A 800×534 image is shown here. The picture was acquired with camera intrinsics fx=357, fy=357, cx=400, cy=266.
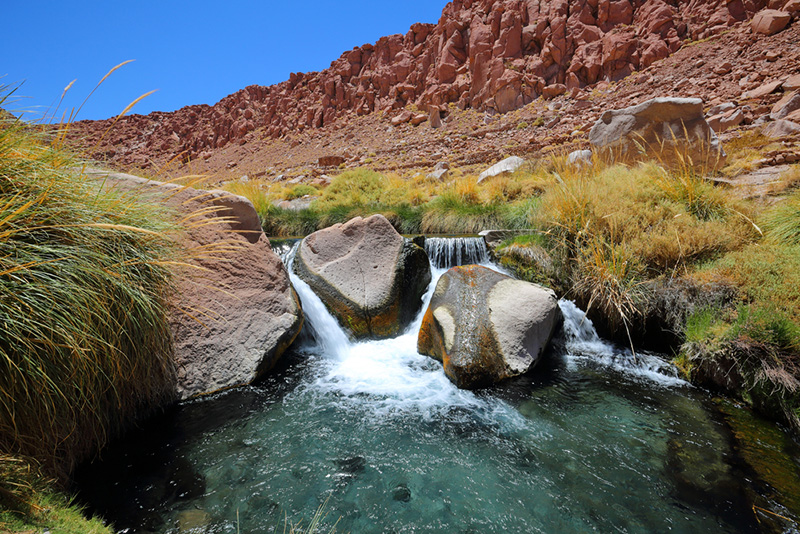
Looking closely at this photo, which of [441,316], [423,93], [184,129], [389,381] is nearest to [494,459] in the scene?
[389,381]

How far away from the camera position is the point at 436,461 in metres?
2.59

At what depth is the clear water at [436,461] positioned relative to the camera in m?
2.10

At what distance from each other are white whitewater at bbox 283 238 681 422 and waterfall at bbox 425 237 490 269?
2.71 feet

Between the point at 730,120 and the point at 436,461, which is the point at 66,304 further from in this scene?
the point at 730,120

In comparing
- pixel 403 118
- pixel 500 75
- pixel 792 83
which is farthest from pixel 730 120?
pixel 403 118

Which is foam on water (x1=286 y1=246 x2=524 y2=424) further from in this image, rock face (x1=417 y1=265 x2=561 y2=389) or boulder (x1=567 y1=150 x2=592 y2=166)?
boulder (x1=567 y1=150 x2=592 y2=166)

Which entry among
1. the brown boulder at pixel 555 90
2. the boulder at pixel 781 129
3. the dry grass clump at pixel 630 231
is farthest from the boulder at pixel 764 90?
the brown boulder at pixel 555 90

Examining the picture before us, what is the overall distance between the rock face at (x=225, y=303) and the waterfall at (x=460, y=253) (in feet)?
9.52

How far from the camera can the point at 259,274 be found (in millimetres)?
4008

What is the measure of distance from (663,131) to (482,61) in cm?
3121

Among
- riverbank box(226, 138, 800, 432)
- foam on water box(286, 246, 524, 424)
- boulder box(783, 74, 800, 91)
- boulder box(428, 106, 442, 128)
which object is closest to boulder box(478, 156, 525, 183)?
riverbank box(226, 138, 800, 432)

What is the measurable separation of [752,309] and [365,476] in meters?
3.88

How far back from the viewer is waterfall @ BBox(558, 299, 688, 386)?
3.91 metres

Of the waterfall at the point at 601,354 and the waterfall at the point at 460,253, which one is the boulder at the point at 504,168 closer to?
the waterfall at the point at 460,253
